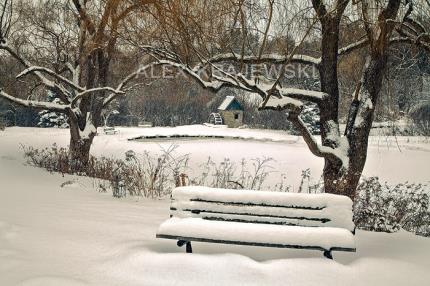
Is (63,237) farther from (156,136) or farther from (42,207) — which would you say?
(156,136)

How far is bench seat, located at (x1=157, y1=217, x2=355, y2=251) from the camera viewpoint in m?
4.08

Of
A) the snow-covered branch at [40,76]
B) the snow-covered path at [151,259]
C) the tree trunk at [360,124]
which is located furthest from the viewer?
the snow-covered branch at [40,76]

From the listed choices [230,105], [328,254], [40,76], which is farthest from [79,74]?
[230,105]

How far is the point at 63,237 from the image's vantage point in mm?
4848

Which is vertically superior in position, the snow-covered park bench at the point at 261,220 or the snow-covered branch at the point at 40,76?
the snow-covered branch at the point at 40,76

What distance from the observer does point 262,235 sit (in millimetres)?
4129

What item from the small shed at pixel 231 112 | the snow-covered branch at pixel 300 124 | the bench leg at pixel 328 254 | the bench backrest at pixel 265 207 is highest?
the small shed at pixel 231 112

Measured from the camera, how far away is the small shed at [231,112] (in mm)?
40375

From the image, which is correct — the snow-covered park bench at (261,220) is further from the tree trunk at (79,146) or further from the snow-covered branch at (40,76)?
the snow-covered branch at (40,76)

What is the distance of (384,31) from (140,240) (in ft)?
16.6

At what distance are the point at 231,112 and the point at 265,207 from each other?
36296 mm

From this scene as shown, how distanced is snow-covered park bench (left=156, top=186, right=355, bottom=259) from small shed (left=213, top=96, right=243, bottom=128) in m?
35.5

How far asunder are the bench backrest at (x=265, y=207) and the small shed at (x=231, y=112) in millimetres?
35510

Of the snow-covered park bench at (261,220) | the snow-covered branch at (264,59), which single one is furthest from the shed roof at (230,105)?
the snow-covered park bench at (261,220)
